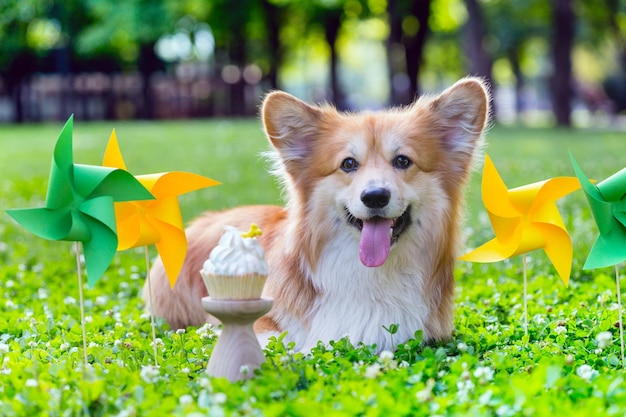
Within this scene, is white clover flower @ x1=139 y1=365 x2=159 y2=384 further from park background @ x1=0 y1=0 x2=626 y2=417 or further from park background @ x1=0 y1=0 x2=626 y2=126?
park background @ x1=0 y1=0 x2=626 y2=126

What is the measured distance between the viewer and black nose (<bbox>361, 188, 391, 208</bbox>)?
411 centimetres

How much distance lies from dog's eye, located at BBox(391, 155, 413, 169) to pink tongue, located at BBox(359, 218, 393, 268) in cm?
31

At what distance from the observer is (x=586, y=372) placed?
385 centimetres

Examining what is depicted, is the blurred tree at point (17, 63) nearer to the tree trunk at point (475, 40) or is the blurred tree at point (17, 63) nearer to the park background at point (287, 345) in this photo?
the park background at point (287, 345)

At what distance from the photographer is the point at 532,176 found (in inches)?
456

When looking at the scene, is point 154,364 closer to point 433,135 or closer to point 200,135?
point 433,135

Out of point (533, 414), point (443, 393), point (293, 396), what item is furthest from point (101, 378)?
point (533, 414)

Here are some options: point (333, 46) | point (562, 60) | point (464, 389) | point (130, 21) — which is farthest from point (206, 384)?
point (333, 46)

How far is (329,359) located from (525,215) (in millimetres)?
1380

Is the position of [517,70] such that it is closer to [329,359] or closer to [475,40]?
[475,40]

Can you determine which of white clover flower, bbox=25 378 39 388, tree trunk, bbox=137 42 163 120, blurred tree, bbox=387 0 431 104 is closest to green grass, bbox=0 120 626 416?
white clover flower, bbox=25 378 39 388

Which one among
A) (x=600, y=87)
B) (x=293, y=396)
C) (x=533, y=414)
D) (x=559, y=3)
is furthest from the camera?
(x=600, y=87)

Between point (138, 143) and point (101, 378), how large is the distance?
15.6 metres

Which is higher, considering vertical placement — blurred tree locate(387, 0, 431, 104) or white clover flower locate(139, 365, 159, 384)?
blurred tree locate(387, 0, 431, 104)
